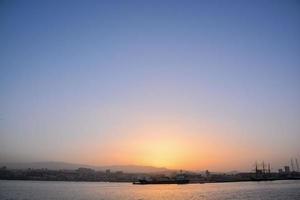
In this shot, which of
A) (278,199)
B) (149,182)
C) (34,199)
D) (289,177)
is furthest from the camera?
(289,177)

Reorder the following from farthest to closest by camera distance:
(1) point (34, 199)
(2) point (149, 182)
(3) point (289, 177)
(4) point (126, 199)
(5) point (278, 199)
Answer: (3) point (289, 177) → (2) point (149, 182) → (4) point (126, 199) → (1) point (34, 199) → (5) point (278, 199)

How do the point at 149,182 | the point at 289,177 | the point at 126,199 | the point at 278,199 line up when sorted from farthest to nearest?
the point at 289,177, the point at 149,182, the point at 126,199, the point at 278,199

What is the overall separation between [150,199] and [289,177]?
131 m

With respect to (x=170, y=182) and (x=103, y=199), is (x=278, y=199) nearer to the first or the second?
(x=103, y=199)

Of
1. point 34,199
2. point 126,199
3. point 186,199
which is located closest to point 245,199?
point 186,199

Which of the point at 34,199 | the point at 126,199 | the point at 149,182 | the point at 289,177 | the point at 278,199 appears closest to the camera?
the point at 278,199

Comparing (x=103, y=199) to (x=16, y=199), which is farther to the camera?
(x=103, y=199)

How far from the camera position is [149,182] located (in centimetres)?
13125

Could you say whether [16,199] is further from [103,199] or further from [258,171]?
[258,171]

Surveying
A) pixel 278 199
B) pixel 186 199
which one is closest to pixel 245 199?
pixel 278 199

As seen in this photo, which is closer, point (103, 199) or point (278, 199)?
point (278, 199)

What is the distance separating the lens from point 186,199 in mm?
52969

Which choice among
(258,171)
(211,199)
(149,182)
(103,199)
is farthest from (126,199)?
(258,171)

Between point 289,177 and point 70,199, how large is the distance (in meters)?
139
